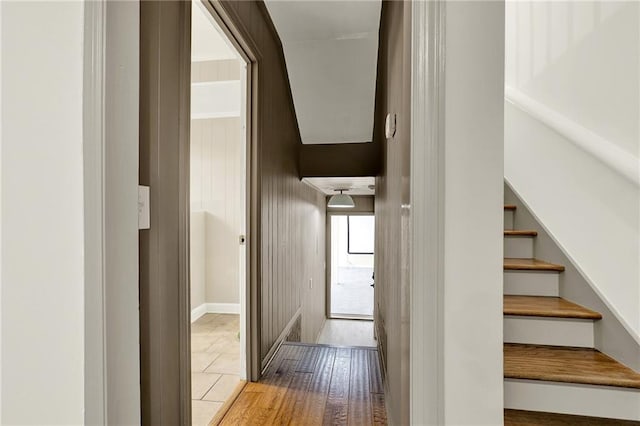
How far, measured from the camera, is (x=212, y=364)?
8.30 ft

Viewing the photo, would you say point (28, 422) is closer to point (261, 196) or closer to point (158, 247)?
point (158, 247)

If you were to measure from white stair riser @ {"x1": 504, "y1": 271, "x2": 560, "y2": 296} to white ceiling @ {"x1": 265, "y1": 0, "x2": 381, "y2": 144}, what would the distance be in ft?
6.50

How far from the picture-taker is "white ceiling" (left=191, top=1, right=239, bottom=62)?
10.1 feet

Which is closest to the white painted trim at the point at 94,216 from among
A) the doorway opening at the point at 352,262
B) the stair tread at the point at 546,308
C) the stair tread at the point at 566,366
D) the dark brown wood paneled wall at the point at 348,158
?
the stair tread at the point at 566,366

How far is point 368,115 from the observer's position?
10.2 feet

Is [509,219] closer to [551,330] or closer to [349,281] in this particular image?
[551,330]

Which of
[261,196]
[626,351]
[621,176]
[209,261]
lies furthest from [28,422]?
[209,261]

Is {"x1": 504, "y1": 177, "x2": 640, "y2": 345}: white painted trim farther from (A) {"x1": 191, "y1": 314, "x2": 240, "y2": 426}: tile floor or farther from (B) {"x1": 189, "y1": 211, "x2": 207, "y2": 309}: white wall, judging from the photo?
(B) {"x1": 189, "y1": 211, "x2": 207, "y2": 309}: white wall

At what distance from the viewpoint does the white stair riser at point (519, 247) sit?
1.92 m

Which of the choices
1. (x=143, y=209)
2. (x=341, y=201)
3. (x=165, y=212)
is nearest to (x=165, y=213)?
(x=165, y=212)

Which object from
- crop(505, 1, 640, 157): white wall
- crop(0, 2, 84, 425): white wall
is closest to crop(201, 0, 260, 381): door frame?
crop(0, 2, 84, 425): white wall

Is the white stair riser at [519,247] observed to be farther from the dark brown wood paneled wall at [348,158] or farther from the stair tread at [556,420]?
the dark brown wood paneled wall at [348,158]

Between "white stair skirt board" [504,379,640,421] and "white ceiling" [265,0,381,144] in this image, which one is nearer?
"white stair skirt board" [504,379,640,421]

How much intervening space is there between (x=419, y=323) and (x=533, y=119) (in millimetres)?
1980
